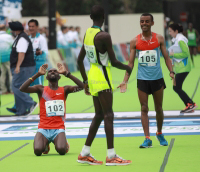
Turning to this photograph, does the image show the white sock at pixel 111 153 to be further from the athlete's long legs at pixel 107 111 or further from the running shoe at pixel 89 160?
the running shoe at pixel 89 160

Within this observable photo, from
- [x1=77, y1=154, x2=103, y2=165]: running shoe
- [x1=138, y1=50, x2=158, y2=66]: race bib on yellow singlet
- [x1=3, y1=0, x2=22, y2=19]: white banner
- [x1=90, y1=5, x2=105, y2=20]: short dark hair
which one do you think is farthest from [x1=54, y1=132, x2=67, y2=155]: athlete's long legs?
[x1=3, y1=0, x2=22, y2=19]: white banner

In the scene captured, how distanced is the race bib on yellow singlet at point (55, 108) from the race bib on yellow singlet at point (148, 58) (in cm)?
145

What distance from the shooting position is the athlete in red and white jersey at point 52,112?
791 centimetres

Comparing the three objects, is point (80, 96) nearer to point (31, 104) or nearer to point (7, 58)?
point (7, 58)

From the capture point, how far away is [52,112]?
805 cm

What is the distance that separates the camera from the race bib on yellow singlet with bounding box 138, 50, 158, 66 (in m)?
8.41

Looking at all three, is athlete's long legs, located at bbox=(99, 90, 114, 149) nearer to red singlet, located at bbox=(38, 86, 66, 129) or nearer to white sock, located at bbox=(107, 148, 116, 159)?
white sock, located at bbox=(107, 148, 116, 159)

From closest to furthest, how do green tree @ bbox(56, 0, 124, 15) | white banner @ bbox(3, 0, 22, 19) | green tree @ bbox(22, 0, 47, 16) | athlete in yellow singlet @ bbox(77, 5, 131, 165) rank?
athlete in yellow singlet @ bbox(77, 5, 131, 165)
white banner @ bbox(3, 0, 22, 19)
green tree @ bbox(56, 0, 124, 15)
green tree @ bbox(22, 0, 47, 16)

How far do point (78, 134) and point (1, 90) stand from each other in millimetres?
8722

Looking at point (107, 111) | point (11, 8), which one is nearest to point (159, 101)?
point (107, 111)

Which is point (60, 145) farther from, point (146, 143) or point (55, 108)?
point (146, 143)

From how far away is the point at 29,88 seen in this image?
8125 mm

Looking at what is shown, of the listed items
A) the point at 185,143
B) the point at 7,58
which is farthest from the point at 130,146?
the point at 7,58

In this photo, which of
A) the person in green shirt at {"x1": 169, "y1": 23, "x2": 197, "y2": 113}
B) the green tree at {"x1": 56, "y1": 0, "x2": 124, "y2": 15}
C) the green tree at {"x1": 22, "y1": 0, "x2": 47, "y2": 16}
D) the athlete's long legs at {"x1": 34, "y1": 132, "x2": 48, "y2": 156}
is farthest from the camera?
the green tree at {"x1": 22, "y1": 0, "x2": 47, "y2": 16}
